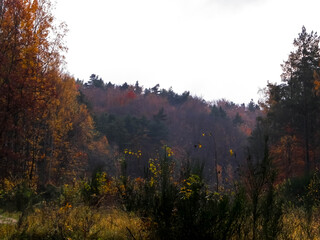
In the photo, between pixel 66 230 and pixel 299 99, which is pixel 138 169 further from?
pixel 299 99

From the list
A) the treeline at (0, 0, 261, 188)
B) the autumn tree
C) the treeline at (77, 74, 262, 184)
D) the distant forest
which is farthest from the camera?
the treeline at (77, 74, 262, 184)

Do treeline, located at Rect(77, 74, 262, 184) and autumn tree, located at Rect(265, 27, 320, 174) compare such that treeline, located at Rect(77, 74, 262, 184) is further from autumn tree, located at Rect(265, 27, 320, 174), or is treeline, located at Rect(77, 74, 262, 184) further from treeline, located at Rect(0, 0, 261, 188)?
autumn tree, located at Rect(265, 27, 320, 174)

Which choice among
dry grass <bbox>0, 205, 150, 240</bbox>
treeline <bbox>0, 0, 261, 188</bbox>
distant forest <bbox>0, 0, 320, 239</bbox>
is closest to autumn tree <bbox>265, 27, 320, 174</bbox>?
distant forest <bbox>0, 0, 320, 239</bbox>

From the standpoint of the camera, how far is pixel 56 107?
22.0 m

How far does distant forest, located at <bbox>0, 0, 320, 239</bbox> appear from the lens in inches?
199

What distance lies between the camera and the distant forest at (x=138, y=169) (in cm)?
504

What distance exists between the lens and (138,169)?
759 centimetres

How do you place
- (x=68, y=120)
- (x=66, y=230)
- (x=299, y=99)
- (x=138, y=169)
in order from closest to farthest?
(x=66, y=230) → (x=138, y=169) → (x=299, y=99) → (x=68, y=120)

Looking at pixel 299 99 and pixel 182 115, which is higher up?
pixel 182 115

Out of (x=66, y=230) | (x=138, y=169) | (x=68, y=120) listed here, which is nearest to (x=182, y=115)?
(x=68, y=120)

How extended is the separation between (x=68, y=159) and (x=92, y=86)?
145 feet

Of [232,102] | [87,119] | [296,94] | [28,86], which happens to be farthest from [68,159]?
[232,102]

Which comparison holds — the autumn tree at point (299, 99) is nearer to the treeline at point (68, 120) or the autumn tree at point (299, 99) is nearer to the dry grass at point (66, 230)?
the treeline at point (68, 120)

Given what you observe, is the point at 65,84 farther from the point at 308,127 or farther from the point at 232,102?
the point at 232,102
